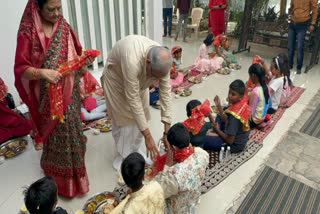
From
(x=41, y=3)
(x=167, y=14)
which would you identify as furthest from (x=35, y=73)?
(x=167, y=14)

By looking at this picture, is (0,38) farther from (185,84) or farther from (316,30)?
(316,30)

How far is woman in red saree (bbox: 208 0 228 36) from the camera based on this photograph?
22.5 ft

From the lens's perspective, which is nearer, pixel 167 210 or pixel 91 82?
pixel 167 210

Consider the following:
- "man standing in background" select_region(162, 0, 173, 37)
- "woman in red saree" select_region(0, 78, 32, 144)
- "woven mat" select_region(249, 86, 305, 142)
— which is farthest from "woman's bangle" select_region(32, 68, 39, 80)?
"man standing in background" select_region(162, 0, 173, 37)

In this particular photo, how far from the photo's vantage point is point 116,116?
2389 mm

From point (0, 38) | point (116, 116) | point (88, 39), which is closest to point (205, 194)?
point (116, 116)

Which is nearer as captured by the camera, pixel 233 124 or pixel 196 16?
pixel 233 124

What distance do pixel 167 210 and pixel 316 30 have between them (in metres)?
5.60

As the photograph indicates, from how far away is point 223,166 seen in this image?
272cm

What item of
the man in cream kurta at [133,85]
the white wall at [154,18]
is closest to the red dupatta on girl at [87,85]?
the man in cream kurta at [133,85]

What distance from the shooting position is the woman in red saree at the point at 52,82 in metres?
1.87

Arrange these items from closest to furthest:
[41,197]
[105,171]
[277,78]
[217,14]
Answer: [41,197] < [105,171] < [277,78] < [217,14]

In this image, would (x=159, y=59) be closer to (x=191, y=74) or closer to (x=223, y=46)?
(x=191, y=74)

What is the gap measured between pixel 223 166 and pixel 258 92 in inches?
39.2
